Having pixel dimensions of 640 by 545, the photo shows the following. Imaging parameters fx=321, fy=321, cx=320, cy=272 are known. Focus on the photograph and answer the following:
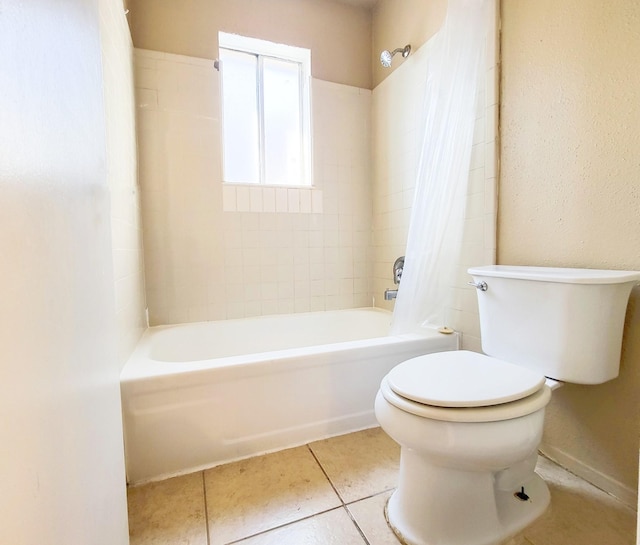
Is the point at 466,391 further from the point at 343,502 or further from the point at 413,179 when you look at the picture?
the point at 413,179

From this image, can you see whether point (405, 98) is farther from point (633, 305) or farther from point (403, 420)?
point (403, 420)

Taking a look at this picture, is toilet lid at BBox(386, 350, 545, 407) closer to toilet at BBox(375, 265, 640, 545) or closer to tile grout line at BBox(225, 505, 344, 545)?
toilet at BBox(375, 265, 640, 545)

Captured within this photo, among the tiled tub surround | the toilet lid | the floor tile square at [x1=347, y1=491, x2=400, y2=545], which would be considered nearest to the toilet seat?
the toilet lid

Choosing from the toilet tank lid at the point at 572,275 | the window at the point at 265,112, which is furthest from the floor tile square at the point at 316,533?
the window at the point at 265,112

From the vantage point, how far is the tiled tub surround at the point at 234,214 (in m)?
1.84

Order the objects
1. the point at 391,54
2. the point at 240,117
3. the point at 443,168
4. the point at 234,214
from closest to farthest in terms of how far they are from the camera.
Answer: the point at 443,168 < the point at 391,54 < the point at 234,214 < the point at 240,117

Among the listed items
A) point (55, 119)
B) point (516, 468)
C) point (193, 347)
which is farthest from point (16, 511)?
point (193, 347)

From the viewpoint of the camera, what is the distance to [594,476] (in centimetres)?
107

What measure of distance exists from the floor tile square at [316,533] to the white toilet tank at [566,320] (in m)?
0.75

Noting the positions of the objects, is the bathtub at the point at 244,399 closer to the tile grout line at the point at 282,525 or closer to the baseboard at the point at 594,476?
the tile grout line at the point at 282,525

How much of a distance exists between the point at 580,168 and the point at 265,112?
1.81m

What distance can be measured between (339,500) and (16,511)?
941 millimetres

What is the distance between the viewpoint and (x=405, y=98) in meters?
1.94

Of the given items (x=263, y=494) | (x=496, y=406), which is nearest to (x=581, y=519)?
(x=496, y=406)
